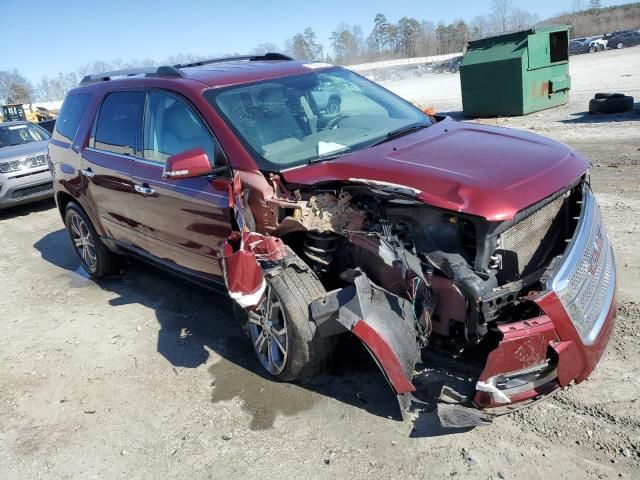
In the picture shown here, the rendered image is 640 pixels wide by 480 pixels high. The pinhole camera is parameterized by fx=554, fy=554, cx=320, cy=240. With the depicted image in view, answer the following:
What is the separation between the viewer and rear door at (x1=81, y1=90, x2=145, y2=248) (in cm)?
451

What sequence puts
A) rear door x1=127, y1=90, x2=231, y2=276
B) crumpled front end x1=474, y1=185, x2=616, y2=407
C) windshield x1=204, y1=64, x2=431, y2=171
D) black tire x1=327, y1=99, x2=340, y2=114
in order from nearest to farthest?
1. crumpled front end x1=474, y1=185, x2=616, y2=407
2. windshield x1=204, y1=64, x2=431, y2=171
3. rear door x1=127, y1=90, x2=231, y2=276
4. black tire x1=327, y1=99, x2=340, y2=114

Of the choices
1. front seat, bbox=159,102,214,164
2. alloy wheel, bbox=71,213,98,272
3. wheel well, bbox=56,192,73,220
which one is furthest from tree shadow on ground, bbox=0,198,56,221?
front seat, bbox=159,102,214,164

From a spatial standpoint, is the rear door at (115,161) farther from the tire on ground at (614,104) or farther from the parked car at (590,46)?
the parked car at (590,46)

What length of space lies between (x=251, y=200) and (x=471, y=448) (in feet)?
6.14

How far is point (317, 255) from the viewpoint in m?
3.44

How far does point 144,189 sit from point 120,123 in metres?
0.79

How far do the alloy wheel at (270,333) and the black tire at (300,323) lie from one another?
0.03 m

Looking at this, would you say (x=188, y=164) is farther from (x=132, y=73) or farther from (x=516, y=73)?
(x=516, y=73)

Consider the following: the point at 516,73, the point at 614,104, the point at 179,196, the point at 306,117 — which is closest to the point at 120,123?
the point at 179,196

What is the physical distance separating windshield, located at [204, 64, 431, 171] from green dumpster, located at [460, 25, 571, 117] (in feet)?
32.9

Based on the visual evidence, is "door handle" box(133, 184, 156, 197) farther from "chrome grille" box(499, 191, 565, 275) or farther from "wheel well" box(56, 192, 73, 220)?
"chrome grille" box(499, 191, 565, 275)

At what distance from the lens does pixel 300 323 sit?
10.5 feet

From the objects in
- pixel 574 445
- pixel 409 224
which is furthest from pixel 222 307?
pixel 574 445

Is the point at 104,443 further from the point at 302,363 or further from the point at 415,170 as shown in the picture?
the point at 415,170
